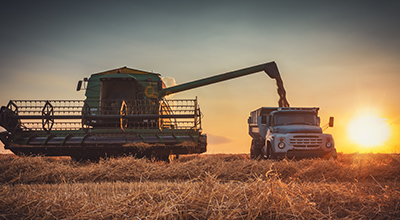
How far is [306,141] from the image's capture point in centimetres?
1142

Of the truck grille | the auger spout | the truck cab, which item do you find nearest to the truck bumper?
the truck cab

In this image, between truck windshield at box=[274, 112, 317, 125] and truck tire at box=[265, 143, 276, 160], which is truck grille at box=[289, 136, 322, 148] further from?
truck windshield at box=[274, 112, 317, 125]

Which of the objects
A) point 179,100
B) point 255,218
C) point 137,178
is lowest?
point 137,178

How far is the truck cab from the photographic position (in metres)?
11.3

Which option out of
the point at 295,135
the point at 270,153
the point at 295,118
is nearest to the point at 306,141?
the point at 295,135

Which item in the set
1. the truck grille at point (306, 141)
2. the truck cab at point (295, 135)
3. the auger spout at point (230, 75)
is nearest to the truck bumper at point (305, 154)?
the truck cab at point (295, 135)

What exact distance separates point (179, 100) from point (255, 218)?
8332 mm

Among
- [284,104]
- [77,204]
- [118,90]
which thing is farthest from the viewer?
[284,104]

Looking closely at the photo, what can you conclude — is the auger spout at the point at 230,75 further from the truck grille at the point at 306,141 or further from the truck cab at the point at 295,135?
the truck grille at the point at 306,141

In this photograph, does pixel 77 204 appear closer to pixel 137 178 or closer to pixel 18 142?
pixel 137 178

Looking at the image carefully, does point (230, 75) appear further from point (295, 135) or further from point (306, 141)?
point (306, 141)

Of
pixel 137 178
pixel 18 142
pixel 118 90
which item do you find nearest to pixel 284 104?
pixel 118 90

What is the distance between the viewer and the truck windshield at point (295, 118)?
12.7 metres

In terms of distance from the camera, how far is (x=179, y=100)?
424 inches
